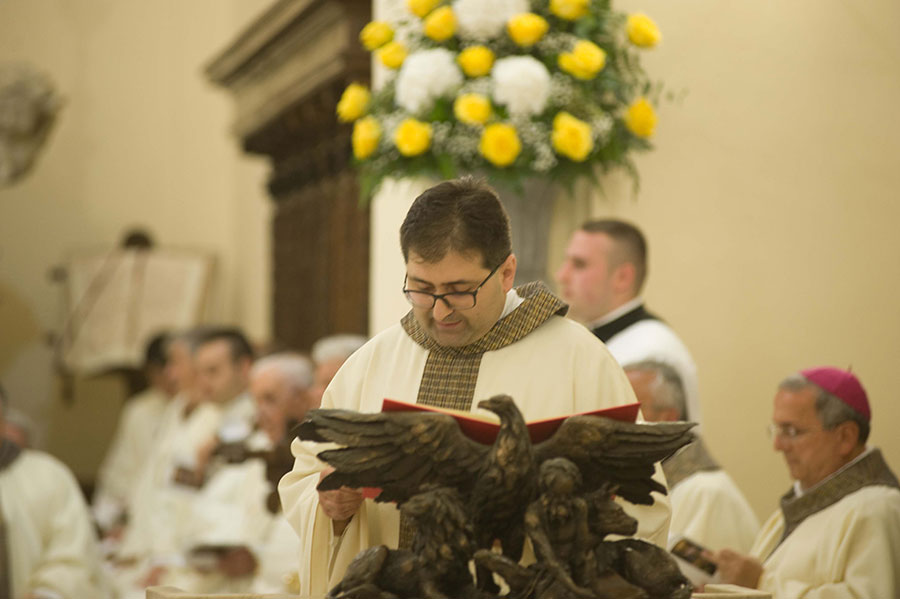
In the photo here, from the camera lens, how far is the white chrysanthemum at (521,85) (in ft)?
16.8

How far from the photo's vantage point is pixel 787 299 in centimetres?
553

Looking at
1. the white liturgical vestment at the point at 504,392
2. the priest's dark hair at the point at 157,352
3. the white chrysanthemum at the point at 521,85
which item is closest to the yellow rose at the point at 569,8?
the white chrysanthemum at the point at 521,85

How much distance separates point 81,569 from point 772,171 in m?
3.79

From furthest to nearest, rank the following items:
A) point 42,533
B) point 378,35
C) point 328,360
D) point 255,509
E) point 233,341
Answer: point 233,341 < point 255,509 < point 328,360 < point 42,533 < point 378,35

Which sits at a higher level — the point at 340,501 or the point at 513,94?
the point at 513,94

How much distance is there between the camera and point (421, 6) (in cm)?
543

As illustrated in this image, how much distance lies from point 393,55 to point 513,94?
638mm

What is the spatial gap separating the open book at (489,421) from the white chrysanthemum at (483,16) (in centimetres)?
277

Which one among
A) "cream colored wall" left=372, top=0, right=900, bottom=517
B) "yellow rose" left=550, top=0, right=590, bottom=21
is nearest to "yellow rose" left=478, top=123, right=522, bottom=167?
"yellow rose" left=550, top=0, right=590, bottom=21

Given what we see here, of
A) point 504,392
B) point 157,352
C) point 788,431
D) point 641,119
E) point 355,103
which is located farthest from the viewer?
point 157,352

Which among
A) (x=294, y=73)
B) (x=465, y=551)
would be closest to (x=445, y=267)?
(x=465, y=551)

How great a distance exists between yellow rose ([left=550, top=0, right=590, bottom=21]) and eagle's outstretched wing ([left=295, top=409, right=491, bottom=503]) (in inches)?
116

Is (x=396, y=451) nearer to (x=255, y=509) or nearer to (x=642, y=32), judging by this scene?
(x=642, y=32)

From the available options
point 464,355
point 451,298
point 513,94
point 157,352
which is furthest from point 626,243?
point 157,352
